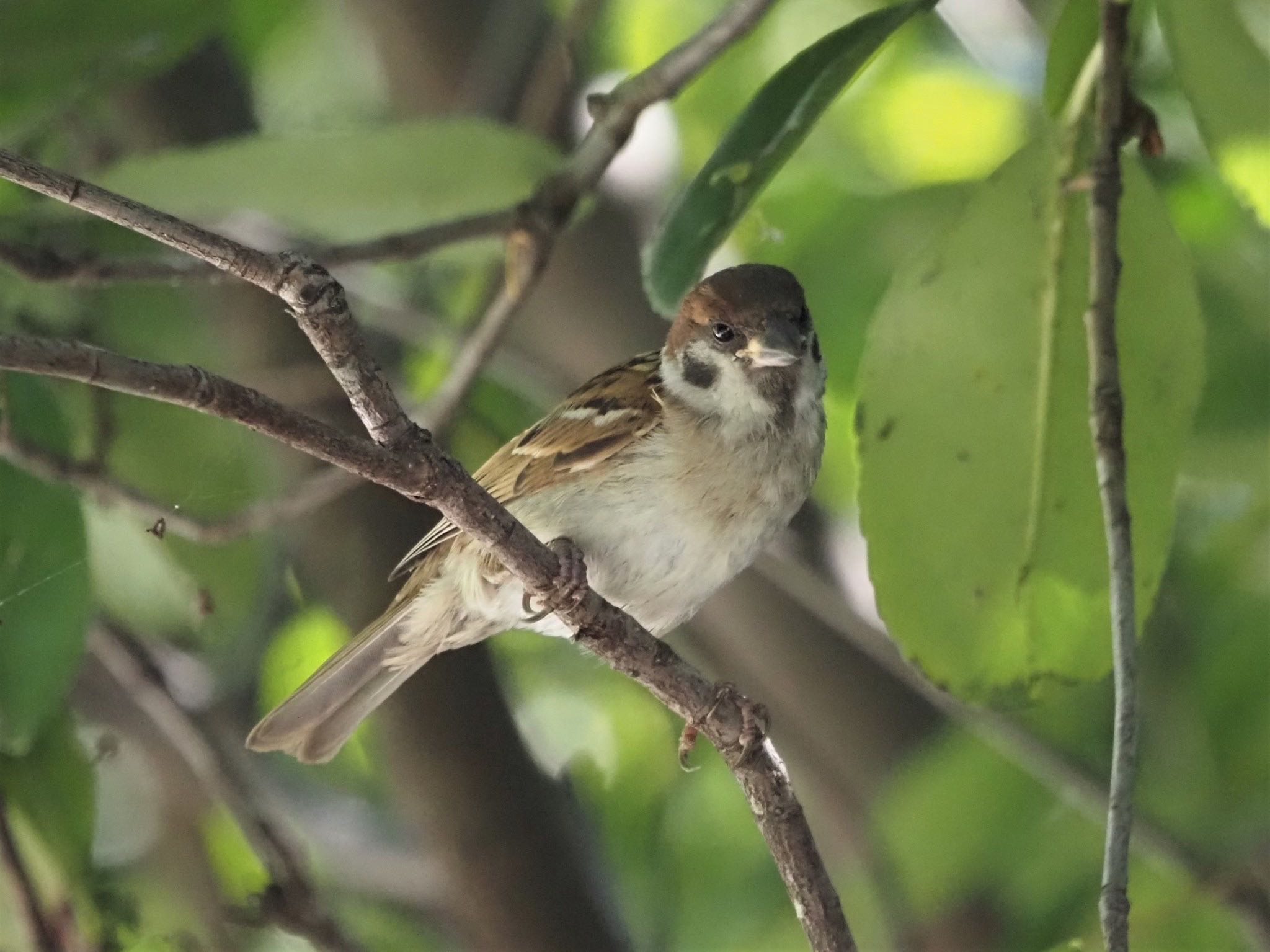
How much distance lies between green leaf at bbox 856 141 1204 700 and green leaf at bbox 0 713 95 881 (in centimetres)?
107

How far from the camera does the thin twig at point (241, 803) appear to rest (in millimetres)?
2082

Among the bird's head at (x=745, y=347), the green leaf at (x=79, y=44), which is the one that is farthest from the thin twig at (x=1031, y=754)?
the green leaf at (x=79, y=44)

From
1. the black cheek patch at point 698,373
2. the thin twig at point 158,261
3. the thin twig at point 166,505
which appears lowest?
the black cheek patch at point 698,373

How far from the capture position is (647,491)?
86.3 inches

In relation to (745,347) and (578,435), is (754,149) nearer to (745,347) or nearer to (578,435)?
(745,347)

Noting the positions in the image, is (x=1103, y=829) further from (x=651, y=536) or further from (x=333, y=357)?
(x=333, y=357)

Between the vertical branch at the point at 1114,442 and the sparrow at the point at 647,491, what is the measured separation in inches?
23.2

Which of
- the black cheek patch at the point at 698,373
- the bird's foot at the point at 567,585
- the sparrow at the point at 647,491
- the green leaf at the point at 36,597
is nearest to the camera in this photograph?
the bird's foot at the point at 567,585

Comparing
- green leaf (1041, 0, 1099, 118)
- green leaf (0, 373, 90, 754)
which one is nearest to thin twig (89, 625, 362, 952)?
green leaf (0, 373, 90, 754)

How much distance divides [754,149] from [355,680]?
107cm

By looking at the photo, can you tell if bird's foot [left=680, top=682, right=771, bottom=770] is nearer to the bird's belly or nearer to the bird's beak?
the bird's belly

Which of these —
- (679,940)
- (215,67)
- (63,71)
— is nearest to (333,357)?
(63,71)

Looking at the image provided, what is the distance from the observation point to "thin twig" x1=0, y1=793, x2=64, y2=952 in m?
1.90

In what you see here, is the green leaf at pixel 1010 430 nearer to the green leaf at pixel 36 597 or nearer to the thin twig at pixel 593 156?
the thin twig at pixel 593 156
